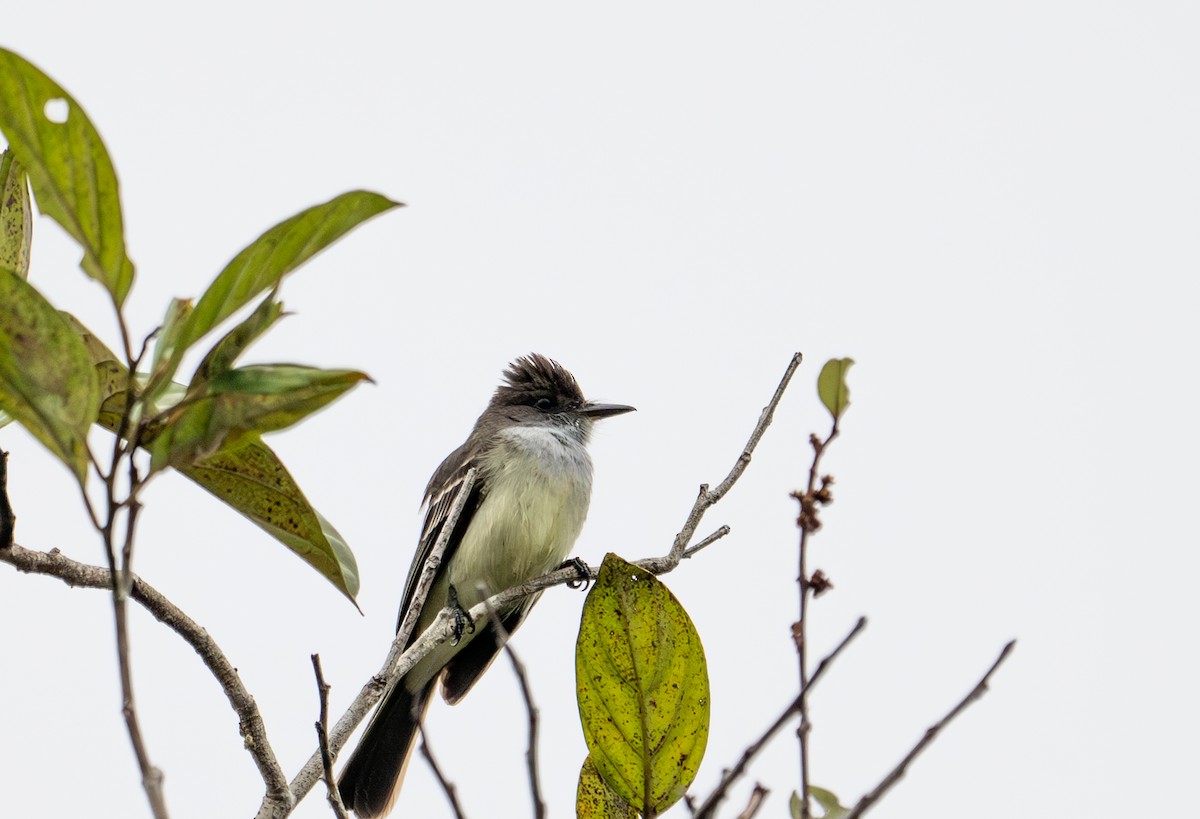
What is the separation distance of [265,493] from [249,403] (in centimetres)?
41

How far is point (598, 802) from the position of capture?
184 centimetres

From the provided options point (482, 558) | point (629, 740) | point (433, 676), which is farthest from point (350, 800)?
point (629, 740)

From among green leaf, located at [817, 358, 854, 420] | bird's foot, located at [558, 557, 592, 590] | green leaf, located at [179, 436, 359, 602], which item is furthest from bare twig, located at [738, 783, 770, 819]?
bird's foot, located at [558, 557, 592, 590]

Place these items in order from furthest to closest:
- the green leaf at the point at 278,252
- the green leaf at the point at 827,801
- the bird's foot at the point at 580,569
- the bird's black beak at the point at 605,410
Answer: the bird's black beak at the point at 605,410, the bird's foot at the point at 580,569, the green leaf at the point at 827,801, the green leaf at the point at 278,252

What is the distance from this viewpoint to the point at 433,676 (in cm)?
536

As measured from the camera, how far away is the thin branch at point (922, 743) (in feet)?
3.73

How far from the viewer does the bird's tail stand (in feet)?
15.8

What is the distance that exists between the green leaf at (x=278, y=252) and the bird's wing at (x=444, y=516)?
3.67m

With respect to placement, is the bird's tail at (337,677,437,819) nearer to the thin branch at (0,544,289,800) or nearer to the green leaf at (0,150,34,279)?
the thin branch at (0,544,289,800)

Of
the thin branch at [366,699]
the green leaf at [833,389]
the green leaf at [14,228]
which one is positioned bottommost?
the thin branch at [366,699]

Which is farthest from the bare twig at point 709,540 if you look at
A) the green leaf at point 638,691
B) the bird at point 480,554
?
the bird at point 480,554

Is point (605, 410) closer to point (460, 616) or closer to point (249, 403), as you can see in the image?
point (460, 616)

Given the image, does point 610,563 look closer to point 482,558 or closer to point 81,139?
point 81,139

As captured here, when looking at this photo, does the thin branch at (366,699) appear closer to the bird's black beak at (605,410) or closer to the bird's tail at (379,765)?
the bird's tail at (379,765)
